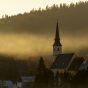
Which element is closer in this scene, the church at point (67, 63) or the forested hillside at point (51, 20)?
the church at point (67, 63)

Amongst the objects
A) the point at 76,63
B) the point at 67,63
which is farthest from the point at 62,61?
the point at 76,63

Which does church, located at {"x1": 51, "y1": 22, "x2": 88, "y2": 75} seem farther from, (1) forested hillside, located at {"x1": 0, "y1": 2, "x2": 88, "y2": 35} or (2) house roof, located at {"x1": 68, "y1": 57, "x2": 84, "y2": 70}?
(1) forested hillside, located at {"x1": 0, "y1": 2, "x2": 88, "y2": 35}

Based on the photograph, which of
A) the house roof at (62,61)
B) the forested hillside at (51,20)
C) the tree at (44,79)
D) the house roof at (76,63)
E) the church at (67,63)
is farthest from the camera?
the forested hillside at (51,20)

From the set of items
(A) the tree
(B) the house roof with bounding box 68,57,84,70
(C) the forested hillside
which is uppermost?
(C) the forested hillside

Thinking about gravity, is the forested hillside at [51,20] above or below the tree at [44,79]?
above

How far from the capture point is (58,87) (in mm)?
57688

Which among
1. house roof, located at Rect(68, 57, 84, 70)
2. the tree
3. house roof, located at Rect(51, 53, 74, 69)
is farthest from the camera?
house roof, located at Rect(51, 53, 74, 69)

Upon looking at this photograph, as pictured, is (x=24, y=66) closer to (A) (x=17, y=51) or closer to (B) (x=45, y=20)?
(A) (x=17, y=51)

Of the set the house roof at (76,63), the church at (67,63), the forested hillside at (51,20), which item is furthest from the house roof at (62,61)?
the forested hillside at (51,20)

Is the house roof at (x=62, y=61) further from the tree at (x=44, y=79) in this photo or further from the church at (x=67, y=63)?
the tree at (x=44, y=79)

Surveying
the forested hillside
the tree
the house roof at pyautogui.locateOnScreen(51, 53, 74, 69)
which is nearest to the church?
the house roof at pyautogui.locateOnScreen(51, 53, 74, 69)

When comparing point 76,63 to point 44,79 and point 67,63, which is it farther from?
point 44,79

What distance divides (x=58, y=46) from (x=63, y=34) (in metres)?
42.2

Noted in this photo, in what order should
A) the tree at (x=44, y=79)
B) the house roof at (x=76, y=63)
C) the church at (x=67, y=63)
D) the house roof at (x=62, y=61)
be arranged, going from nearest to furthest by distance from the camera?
the tree at (x=44, y=79), the church at (x=67, y=63), the house roof at (x=76, y=63), the house roof at (x=62, y=61)
